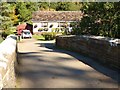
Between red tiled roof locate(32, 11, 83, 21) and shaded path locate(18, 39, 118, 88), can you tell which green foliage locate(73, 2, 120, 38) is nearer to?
shaded path locate(18, 39, 118, 88)

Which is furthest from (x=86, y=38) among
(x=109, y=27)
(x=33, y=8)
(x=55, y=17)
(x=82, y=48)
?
(x=33, y=8)

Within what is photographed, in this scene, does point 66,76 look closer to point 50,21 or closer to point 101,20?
point 101,20

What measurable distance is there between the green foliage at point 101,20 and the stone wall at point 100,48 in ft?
6.11

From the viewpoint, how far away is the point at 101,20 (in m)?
19.6

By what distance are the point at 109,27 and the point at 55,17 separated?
4005 cm

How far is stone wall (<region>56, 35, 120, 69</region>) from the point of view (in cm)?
1060

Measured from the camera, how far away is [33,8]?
240 ft

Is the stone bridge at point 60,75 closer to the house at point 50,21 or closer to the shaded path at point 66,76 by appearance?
the shaded path at point 66,76

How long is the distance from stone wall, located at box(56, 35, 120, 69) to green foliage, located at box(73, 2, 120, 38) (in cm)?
186

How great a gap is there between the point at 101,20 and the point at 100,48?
7.30 meters

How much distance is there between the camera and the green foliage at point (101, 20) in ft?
58.6

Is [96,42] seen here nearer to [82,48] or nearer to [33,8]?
[82,48]

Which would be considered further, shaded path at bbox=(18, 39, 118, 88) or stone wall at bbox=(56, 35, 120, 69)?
stone wall at bbox=(56, 35, 120, 69)

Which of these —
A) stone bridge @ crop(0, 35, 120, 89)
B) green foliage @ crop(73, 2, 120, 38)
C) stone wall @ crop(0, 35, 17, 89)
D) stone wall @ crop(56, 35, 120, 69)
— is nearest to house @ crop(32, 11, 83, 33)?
green foliage @ crop(73, 2, 120, 38)
